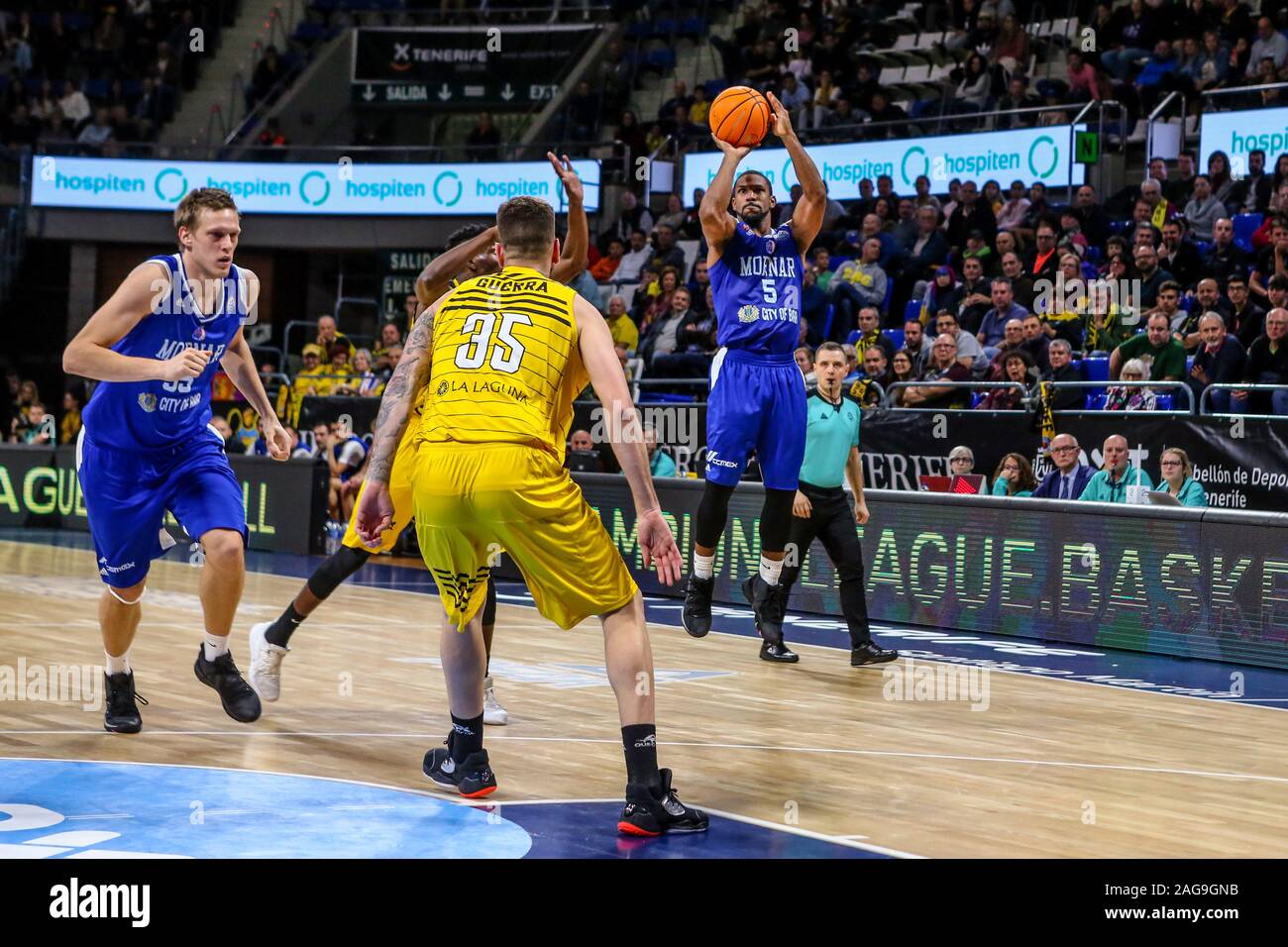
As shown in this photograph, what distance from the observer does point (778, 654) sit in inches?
375

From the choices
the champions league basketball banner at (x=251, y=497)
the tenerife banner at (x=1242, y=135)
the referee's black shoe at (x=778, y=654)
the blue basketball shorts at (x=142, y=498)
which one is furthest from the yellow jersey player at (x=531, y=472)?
the tenerife banner at (x=1242, y=135)

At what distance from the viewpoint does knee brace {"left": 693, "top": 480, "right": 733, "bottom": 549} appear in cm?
836

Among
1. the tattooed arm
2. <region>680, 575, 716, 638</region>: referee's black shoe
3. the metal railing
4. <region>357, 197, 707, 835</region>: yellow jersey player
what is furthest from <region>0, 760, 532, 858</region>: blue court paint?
the metal railing

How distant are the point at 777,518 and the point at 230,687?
335cm

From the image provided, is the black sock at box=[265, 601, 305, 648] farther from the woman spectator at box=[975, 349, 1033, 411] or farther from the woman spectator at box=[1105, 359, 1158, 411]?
the woman spectator at box=[1105, 359, 1158, 411]

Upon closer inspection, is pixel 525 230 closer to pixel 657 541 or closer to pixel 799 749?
pixel 657 541

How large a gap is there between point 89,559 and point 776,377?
369 inches

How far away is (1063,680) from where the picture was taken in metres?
9.01

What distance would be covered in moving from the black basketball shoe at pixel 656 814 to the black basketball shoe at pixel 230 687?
212cm

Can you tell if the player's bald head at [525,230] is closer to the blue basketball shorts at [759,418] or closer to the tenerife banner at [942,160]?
the blue basketball shorts at [759,418]

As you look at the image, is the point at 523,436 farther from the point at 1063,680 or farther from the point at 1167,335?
the point at 1167,335

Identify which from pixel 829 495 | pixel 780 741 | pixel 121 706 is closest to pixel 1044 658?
pixel 829 495

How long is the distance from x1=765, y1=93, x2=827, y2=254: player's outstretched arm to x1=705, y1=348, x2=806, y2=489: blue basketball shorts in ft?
2.21

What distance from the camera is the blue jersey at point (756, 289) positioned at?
8.37 m
